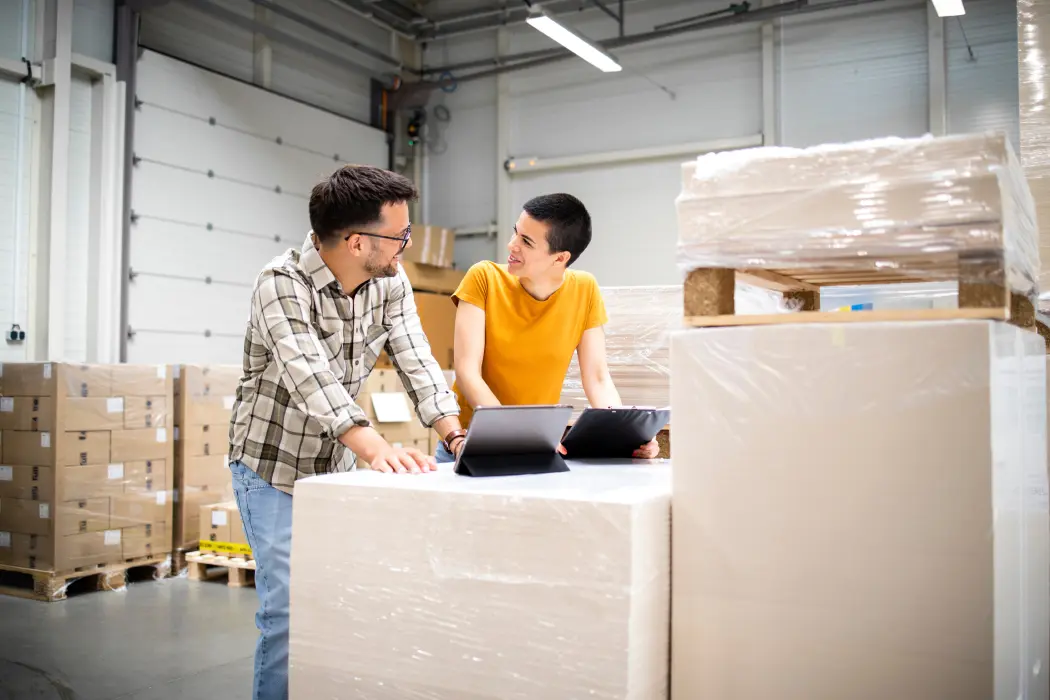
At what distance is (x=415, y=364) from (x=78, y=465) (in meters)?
4.05

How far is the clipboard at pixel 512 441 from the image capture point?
1.89m

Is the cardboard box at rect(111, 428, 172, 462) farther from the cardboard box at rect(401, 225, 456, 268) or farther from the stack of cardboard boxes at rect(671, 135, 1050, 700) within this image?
the stack of cardboard boxes at rect(671, 135, 1050, 700)

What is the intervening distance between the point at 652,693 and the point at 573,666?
177 millimetres

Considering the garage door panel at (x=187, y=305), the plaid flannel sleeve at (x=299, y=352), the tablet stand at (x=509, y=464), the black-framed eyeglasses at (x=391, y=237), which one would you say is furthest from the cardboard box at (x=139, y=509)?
the tablet stand at (x=509, y=464)

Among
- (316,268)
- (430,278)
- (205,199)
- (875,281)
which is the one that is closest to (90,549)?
(205,199)

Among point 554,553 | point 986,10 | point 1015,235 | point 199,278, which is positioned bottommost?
point 554,553

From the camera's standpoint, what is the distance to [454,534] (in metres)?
1.70

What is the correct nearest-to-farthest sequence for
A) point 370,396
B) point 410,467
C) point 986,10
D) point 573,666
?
point 573,666 → point 410,467 → point 370,396 → point 986,10

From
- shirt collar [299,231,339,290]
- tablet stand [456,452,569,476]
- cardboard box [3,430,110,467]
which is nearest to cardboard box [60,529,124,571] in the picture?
cardboard box [3,430,110,467]

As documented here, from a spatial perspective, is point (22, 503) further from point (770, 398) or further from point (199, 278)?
point (770, 398)

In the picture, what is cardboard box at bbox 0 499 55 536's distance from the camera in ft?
18.5

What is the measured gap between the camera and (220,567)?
21.2 ft

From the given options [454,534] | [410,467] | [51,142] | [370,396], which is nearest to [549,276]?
[410,467]

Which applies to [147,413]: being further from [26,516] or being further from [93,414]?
[26,516]
